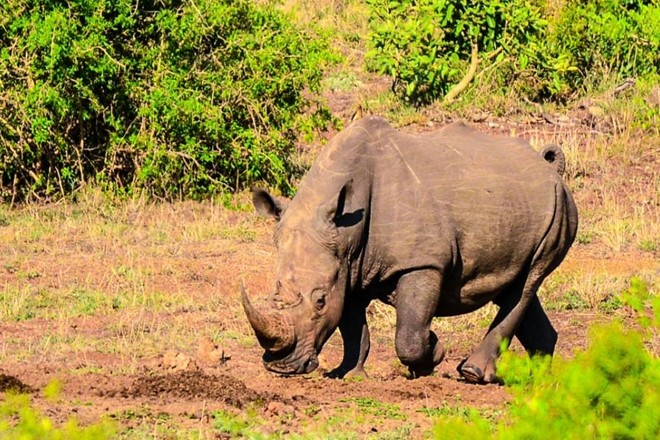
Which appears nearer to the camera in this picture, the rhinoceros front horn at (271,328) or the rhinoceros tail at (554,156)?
the rhinoceros front horn at (271,328)

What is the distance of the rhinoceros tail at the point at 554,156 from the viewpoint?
10.2m

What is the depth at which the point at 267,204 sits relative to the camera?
9023mm

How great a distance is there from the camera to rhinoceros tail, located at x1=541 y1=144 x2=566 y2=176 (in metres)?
10.2

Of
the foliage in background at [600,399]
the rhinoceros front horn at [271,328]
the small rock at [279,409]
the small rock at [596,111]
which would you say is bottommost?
the small rock at [596,111]

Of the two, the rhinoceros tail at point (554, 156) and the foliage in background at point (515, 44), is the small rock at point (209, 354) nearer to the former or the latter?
the rhinoceros tail at point (554, 156)

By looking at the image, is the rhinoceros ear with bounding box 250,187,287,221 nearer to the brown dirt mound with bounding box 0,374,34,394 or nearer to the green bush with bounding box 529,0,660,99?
the brown dirt mound with bounding box 0,374,34,394

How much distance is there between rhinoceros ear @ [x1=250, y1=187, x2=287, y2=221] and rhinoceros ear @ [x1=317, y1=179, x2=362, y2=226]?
43 centimetres

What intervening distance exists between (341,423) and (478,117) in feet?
36.9

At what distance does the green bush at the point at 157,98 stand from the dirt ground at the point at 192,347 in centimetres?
67

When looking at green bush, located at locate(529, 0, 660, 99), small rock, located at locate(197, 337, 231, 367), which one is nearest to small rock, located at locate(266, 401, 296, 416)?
small rock, located at locate(197, 337, 231, 367)

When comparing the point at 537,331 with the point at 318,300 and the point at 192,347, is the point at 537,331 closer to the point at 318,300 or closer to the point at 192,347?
the point at 318,300

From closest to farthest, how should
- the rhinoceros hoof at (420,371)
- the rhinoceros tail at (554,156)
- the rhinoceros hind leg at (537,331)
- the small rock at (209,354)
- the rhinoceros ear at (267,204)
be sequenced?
1. the rhinoceros ear at (267,204)
2. the rhinoceros hoof at (420,371)
3. the small rock at (209,354)
4. the rhinoceros hind leg at (537,331)
5. the rhinoceros tail at (554,156)

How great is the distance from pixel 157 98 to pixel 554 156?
612 centimetres

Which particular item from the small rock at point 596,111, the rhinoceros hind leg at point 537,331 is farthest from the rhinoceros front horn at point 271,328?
the small rock at point 596,111
